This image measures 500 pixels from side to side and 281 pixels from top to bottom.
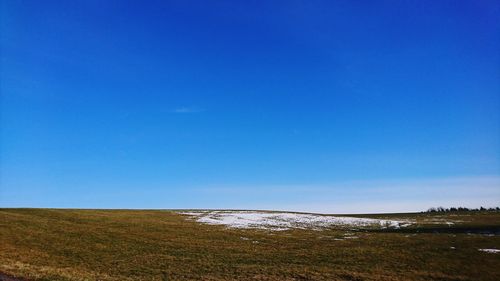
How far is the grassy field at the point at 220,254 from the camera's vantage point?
3228cm

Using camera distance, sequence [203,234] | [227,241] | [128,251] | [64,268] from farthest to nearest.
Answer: [203,234] → [227,241] → [128,251] → [64,268]

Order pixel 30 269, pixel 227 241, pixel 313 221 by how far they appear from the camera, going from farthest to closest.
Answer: pixel 313 221, pixel 227 241, pixel 30 269

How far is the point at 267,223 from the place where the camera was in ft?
230

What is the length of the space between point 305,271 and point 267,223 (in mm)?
36526

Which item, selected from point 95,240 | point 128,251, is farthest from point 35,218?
point 128,251

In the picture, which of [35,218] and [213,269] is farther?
[35,218]

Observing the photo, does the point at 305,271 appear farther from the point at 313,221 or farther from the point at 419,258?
the point at 313,221

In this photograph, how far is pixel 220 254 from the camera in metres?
→ 40.2

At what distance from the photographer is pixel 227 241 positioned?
48.1 m

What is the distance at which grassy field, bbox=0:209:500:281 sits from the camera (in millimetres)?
32281

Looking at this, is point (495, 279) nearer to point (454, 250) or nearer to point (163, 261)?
point (454, 250)

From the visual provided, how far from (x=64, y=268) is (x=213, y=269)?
39.5 ft

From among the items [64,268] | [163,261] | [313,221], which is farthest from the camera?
[313,221]

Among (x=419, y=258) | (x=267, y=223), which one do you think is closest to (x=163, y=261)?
(x=419, y=258)
